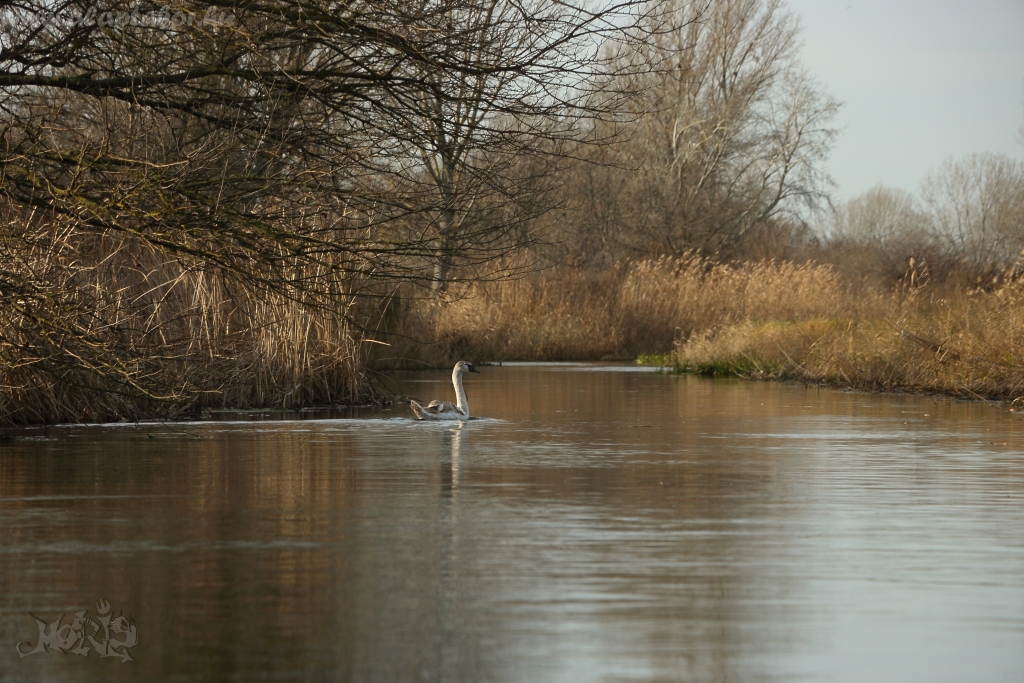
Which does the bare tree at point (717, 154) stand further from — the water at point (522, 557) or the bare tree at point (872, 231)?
the water at point (522, 557)

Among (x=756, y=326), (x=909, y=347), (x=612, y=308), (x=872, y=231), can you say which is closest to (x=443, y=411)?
(x=909, y=347)

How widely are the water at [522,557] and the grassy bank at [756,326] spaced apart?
23.5ft

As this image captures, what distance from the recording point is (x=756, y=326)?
28984 mm

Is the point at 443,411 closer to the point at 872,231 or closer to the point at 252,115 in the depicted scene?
the point at 252,115

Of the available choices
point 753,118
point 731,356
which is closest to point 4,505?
point 731,356

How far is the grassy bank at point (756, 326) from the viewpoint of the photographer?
64.7ft

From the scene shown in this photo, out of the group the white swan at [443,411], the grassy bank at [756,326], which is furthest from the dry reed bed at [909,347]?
the white swan at [443,411]

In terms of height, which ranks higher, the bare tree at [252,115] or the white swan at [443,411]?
the bare tree at [252,115]

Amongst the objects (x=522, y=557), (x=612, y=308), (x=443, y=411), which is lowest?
(x=522, y=557)

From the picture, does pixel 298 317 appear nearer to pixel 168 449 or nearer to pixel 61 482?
pixel 168 449

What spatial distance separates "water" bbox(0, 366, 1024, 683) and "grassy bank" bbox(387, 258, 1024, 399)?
23.5 ft

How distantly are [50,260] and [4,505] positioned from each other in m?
4.23

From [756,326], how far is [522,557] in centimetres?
2297

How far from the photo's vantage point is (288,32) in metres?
9.87
